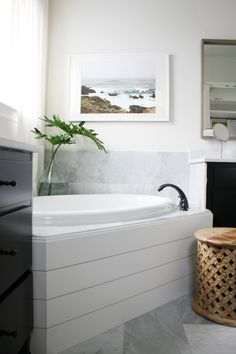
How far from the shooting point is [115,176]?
271 cm

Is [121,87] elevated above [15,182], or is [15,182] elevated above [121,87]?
[121,87]

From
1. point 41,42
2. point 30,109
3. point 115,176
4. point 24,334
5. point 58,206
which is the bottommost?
point 24,334

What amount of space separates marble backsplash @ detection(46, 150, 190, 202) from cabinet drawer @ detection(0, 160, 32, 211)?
1698 mm

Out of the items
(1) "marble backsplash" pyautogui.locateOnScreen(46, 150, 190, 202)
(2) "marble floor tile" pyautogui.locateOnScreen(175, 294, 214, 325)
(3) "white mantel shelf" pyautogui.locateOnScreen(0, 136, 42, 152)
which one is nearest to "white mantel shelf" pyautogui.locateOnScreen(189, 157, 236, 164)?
(1) "marble backsplash" pyautogui.locateOnScreen(46, 150, 190, 202)

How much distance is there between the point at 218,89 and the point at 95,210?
1927mm

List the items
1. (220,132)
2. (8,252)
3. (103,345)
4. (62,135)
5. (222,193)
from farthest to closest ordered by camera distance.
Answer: (220,132) → (62,135) → (222,193) → (103,345) → (8,252)

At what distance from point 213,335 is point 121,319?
1.38ft

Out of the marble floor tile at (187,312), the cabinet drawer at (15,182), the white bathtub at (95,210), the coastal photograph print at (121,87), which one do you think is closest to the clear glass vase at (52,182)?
the white bathtub at (95,210)

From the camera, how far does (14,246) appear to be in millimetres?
855

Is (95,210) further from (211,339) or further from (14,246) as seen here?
(211,339)

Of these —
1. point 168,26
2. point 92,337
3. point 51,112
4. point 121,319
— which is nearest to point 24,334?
point 92,337

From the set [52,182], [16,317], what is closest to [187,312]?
[16,317]

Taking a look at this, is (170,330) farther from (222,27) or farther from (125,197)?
(222,27)

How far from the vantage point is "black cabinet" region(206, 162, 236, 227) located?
221cm
